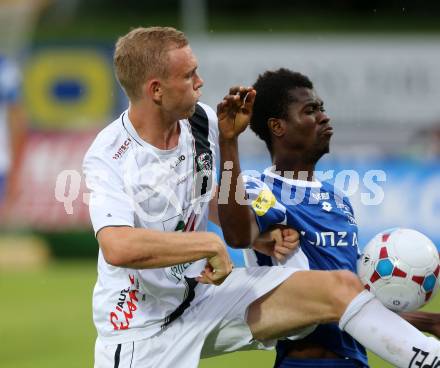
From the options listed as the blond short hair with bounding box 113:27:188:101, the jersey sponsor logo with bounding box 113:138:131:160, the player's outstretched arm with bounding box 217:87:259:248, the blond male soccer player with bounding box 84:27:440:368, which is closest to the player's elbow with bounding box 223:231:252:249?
the player's outstretched arm with bounding box 217:87:259:248

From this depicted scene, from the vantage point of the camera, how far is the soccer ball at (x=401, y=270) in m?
4.77

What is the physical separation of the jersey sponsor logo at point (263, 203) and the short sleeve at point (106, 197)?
2.08 ft

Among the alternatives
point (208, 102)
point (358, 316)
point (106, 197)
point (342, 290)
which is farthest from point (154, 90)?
point (208, 102)

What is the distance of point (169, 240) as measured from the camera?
4.44 m

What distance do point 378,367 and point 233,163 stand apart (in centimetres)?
320

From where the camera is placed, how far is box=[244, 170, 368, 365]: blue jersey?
196 inches

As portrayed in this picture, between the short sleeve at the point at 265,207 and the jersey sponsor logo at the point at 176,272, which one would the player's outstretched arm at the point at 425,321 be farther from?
the jersey sponsor logo at the point at 176,272

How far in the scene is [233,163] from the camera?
186 inches

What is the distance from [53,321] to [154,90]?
253 inches

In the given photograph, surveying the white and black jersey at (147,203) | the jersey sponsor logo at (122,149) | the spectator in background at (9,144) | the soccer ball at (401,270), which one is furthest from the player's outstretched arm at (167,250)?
the spectator in background at (9,144)

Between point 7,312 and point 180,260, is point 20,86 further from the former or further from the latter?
point 180,260

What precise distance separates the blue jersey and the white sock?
53cm

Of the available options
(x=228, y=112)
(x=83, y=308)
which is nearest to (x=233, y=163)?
(x=228, y=112)

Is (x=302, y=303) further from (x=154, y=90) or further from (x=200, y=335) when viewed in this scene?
(x=154, y=90)
